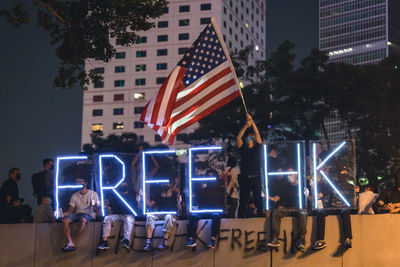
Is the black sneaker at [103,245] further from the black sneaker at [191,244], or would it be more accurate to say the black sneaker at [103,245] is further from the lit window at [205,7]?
the lit window at [205,7]

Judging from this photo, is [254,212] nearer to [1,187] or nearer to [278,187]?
[278,187]

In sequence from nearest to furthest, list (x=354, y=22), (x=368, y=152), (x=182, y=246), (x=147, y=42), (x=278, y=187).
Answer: (x=278, y=187), (x=182, y=246), (x=368, y=152), (x=147, y=42), (x=354, y=22)

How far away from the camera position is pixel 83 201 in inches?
543

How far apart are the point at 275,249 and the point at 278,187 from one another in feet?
4.97

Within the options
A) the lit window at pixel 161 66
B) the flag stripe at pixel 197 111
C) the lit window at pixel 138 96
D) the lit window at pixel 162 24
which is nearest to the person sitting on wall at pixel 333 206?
the flag stripe at pixel 197 111

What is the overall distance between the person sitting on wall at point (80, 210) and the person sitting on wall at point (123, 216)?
0.45 m

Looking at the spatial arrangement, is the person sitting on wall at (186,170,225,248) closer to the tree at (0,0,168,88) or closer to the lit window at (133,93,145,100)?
the tree at (0,0,168,88)

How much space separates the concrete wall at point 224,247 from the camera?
41.7ft

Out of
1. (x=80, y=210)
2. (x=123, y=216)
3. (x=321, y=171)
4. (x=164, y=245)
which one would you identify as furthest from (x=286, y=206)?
(x=80, y=210)

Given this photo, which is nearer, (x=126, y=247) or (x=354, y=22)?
(x=126, y=247)

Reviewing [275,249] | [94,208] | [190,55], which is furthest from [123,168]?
[275,249]

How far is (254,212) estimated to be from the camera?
14.3 meters

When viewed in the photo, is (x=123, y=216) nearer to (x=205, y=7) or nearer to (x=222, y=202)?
(x=222, y=202)

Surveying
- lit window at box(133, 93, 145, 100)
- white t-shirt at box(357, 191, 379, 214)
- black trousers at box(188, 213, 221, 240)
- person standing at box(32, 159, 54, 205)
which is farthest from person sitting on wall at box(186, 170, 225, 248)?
lit window at box(133, 93, 145, 100)
